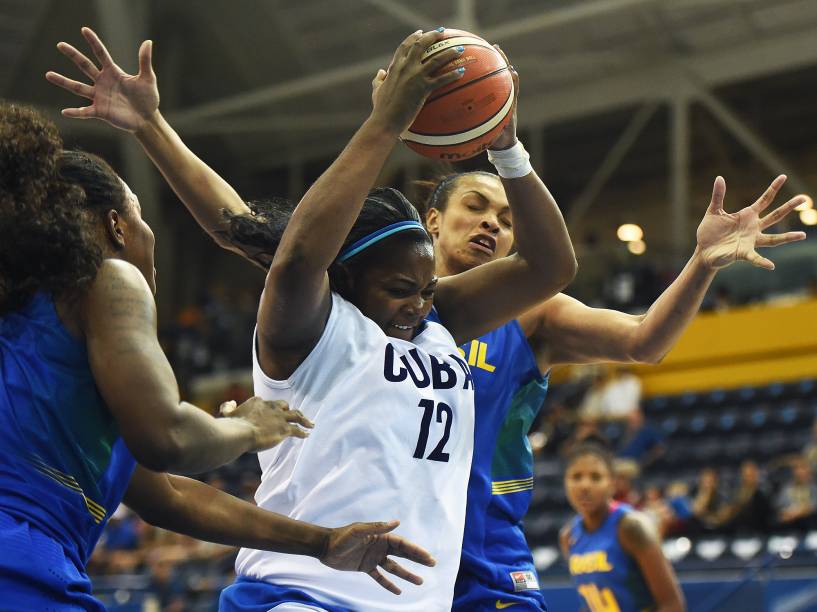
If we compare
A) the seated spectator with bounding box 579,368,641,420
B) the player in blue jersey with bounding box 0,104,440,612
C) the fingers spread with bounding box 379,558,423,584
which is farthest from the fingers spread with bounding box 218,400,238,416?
the seated spectator with bounding box 579,368,641,420

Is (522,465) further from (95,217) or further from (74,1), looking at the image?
(74,1)

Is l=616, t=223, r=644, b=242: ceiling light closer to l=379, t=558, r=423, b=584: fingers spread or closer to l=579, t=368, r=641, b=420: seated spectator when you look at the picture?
l=579, t=368, r=641, b=420: seated spectator

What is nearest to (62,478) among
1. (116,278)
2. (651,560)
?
(116,278)

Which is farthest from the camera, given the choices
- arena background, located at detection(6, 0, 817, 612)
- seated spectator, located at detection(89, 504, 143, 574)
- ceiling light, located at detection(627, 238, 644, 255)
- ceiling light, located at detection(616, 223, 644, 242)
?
ceiling light, located at detection(616, 223, 644, 242)

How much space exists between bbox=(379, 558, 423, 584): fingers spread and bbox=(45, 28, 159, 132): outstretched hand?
1428mm

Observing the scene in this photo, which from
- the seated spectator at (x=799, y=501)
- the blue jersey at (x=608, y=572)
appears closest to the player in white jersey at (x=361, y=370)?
the blue jersey at (x=608, y=572)

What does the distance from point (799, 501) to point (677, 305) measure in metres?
6.92

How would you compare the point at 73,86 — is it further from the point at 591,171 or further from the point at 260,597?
the point at 591,171

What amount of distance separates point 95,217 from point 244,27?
69.1 ft

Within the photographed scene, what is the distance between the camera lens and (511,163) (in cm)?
322

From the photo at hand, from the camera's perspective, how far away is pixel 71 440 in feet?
7.67

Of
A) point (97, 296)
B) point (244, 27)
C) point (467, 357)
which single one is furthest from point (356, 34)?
point (97, 296)

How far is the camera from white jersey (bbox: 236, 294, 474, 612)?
110 inches

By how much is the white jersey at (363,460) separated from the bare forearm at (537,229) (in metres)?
0.52
